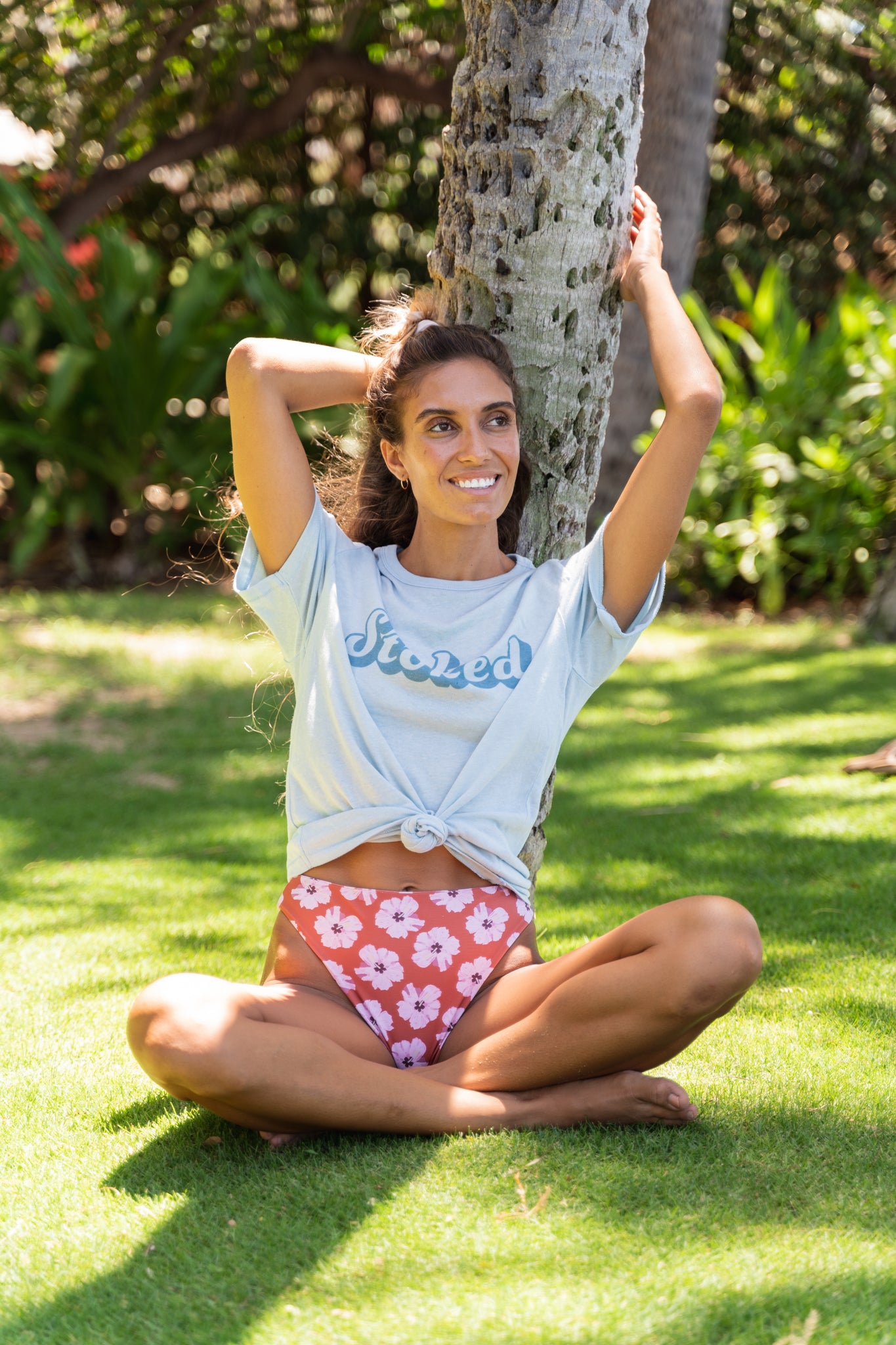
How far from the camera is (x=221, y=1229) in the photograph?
200 cm

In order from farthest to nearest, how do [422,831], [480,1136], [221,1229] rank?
1. [422,831]
2. [480,1136]
3. [221,1229]

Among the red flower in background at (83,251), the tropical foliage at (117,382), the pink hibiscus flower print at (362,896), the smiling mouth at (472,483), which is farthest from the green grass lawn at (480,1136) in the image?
the red flower in background at (83,251)

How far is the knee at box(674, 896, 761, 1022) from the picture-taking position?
217 cm

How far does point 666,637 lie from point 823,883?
352 centimetres

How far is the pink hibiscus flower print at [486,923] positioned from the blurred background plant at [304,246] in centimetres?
444

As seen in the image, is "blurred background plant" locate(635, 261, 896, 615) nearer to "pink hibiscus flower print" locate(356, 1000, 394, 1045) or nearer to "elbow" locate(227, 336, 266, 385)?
"elbow" locate(227, 336, 266, 385)

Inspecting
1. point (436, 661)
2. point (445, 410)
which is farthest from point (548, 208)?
point (436, 661)

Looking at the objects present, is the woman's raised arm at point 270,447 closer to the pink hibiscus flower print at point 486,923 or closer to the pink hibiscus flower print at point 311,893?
the pink hibiscus flower print at point 311,893

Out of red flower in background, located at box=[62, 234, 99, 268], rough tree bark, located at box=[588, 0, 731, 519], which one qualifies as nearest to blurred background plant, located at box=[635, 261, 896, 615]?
rough tree bark, located at box=[588, 0, 731, 519]

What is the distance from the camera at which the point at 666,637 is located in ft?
23.2

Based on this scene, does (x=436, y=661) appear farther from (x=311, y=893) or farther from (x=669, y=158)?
(x=669, y=158)

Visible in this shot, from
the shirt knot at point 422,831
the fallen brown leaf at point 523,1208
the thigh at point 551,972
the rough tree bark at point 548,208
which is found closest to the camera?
the fallen brown leaf at point 523,1208

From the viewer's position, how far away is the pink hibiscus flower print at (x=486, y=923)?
2.44 m

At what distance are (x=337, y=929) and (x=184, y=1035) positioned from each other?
379 millimetres
